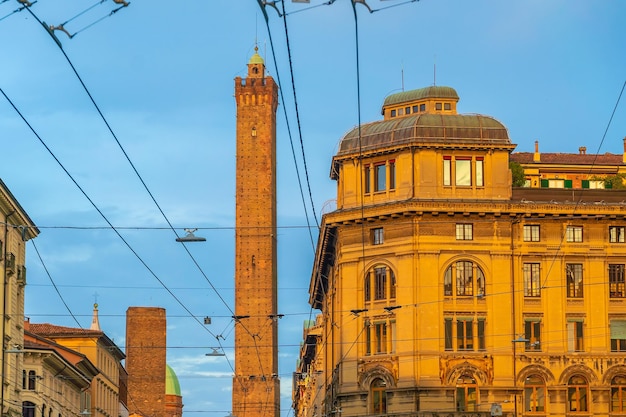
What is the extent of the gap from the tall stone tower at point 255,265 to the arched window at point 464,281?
248 feet

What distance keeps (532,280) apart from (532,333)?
2.48 metres

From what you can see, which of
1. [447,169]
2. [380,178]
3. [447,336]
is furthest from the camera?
[380,178]

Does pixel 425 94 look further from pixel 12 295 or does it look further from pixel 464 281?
pixel 12 295

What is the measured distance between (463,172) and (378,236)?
504 cm

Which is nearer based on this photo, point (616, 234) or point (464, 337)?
point (464, 337)

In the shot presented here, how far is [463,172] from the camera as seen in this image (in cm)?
7375

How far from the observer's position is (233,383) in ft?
501

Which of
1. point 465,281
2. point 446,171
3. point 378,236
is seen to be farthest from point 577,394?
point 446,171

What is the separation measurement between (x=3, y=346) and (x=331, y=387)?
794 inches

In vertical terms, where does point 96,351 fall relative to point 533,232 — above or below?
below

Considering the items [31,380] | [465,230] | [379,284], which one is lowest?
[31,380]

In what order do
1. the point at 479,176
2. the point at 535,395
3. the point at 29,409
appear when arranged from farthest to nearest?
the point at 29,409
the point at 479,176
the point at 535,395

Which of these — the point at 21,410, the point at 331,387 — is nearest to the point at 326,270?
the point at 331,387

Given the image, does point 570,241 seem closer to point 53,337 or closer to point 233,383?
point 53,337
